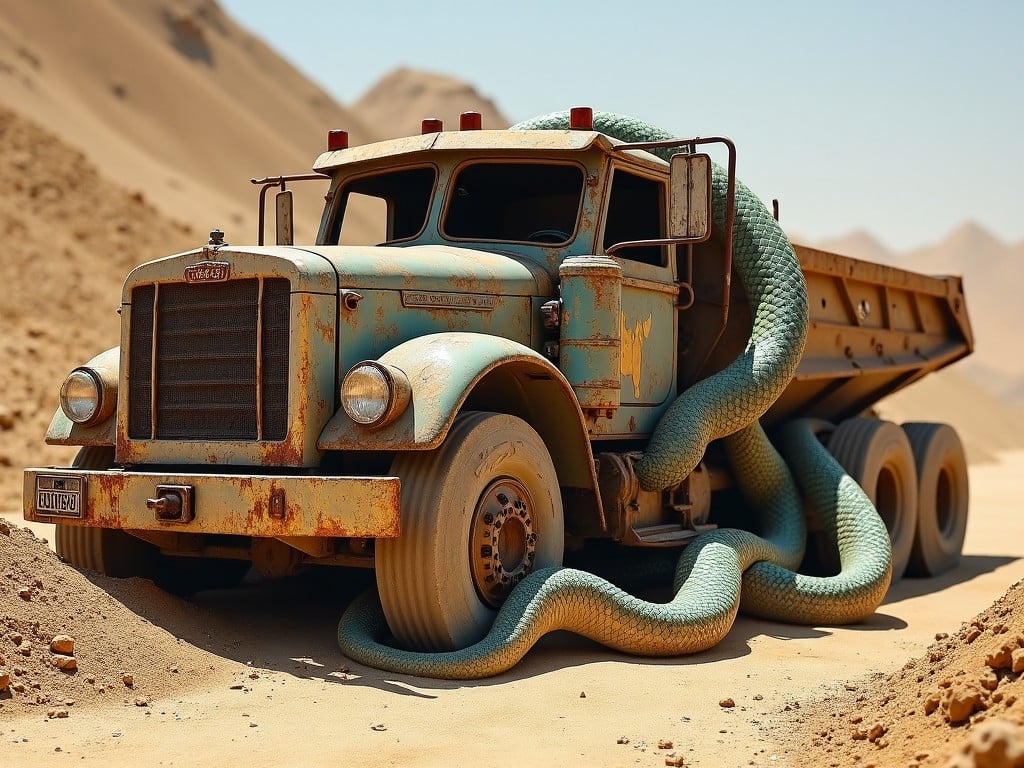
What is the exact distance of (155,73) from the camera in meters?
54.0

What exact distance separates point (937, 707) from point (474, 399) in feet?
9.75

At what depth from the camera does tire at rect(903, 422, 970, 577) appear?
34.2 feet

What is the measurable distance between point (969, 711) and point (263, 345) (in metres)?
3.38

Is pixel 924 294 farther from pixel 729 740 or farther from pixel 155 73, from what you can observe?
pixel 155 73

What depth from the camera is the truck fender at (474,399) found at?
5773 mm

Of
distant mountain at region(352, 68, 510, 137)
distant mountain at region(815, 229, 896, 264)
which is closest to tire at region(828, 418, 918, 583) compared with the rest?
distant mountain at region(352, 68, 510, 137)

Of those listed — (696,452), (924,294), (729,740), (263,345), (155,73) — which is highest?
(155,73)

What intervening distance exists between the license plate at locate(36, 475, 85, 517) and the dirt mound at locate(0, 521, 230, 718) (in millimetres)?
195

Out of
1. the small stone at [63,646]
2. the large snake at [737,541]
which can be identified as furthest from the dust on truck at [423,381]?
the small stone at [63,646]

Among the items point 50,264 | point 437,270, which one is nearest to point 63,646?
point 437,270

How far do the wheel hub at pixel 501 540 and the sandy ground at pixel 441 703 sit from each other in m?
0.39

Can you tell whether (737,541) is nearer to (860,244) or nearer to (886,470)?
(886,470)

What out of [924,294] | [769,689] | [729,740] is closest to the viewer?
[729,740]

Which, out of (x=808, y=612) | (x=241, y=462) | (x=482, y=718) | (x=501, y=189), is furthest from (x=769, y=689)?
(x=501, y=189)
